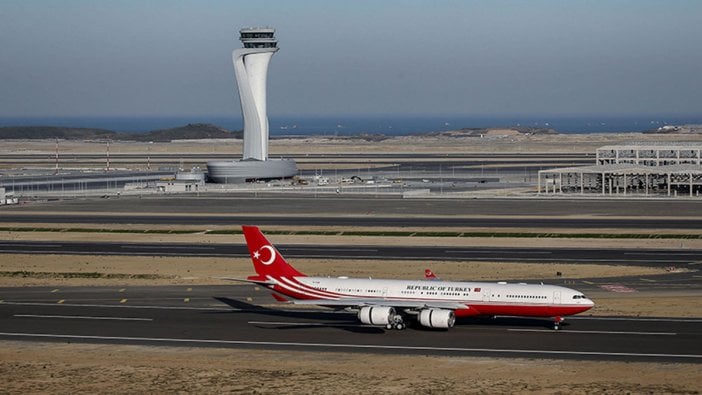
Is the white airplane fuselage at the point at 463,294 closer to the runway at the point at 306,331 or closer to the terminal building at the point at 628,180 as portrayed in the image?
the runway at the point at 306,331

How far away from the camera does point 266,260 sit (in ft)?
231

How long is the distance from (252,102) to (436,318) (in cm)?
12587

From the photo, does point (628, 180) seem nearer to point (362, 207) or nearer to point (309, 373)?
point (362, 207)

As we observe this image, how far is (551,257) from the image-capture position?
3878 inches

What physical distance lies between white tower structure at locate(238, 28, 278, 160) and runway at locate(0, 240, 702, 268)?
76651 mm

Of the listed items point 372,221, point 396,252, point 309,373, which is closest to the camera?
point 309,373

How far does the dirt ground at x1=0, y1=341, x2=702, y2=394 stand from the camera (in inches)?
2068

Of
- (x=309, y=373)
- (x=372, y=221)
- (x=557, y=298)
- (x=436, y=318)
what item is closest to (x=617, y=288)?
(x=557, y=298)

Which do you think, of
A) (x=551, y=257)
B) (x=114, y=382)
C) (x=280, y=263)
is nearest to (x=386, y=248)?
(x=551, y=257)

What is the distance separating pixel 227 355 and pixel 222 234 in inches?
2328

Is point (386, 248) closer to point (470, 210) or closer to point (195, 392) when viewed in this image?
point (470, 210)

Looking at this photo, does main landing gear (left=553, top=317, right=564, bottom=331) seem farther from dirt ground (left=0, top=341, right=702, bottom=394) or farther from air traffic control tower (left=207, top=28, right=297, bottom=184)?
air traffic control tower (left=207, top=28, right=297, bottom=184)

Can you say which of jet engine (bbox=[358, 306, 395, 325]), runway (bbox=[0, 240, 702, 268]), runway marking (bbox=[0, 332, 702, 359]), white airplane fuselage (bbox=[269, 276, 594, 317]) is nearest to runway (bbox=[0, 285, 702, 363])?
runway marking (bbox=[0, 332, 702, 359])

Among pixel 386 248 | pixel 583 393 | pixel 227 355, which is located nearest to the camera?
pixel 583 393
